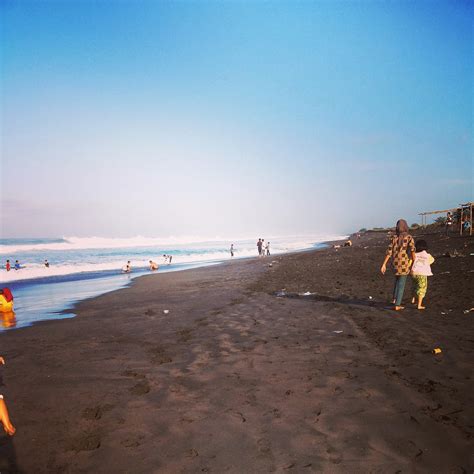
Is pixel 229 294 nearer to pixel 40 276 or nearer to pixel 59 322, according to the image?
pixel 59 322

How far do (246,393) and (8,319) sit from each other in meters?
9.97

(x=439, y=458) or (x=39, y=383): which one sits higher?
(x=439, y=458)

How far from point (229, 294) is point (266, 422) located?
921 centimetres

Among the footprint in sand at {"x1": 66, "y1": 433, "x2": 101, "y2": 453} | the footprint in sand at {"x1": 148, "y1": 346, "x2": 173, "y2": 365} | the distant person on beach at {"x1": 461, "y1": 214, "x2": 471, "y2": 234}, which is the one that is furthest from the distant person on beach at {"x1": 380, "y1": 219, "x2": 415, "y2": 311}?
the distant person on beach at {"x1": 461, "y1": 214, "x2": 471, "y2": 234}

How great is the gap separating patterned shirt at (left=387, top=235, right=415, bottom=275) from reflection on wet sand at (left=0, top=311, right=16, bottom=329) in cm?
1221

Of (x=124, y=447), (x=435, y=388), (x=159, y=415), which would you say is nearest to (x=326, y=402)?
(x=435, y=388)

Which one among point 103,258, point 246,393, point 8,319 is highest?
point 246,393

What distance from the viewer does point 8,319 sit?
33.1 feet

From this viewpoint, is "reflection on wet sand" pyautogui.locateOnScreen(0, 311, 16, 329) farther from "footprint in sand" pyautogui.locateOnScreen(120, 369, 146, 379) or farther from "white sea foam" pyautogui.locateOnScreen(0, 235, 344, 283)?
"white sea foam" pyautogui.locateOnScreen(0, 235, 344, 283)

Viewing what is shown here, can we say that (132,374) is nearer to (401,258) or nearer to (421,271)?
(401,258)

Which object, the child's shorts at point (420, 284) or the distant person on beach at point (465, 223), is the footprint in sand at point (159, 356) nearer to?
the child's shorts at point (420, 284)

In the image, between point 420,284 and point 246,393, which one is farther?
point 420,284

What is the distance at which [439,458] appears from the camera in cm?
288

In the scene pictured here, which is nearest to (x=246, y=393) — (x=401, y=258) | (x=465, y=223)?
(x=401, y=258)
